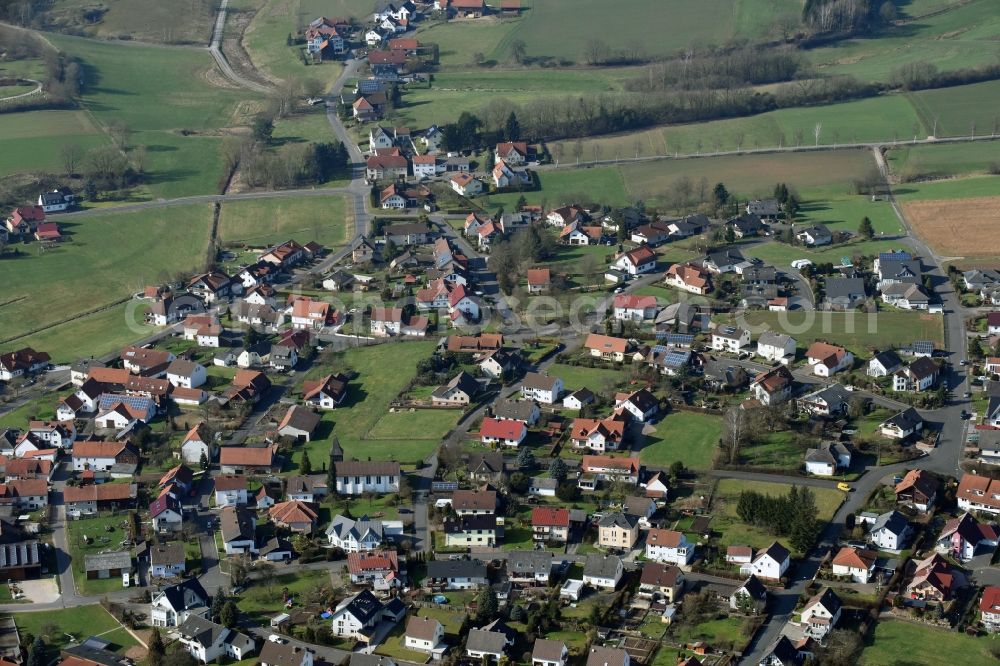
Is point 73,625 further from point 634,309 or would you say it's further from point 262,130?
point 262,130

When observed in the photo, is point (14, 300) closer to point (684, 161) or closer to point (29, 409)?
point (29, 409)

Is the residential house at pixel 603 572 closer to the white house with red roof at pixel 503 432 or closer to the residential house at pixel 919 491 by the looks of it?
the white house with red roof at pixel 503 432

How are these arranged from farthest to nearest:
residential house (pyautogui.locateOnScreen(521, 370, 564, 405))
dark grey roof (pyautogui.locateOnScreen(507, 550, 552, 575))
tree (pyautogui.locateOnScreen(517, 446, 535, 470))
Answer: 1. residential house (pyautogui.locateOnScreen(521, 370, 564, 405))
2. tree (pyautogui.locateOnScreen(517, 446, 535, 470))
3. dark grey roof (pyautogui.locateOnScreen(507, 550, 552, 575))

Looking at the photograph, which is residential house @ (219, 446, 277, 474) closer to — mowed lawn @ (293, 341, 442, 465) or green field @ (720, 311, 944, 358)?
mowed lawn @ (293, 341, 442, 465)

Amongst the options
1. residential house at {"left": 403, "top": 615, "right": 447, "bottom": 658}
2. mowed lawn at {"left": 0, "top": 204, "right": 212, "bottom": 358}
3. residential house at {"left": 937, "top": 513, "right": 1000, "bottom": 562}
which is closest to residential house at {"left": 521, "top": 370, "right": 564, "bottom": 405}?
residential house at {"left": 937, "top": 513, "right": 1000, "bottom": 562}

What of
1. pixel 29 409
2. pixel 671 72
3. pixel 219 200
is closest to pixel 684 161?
pixel 671 72

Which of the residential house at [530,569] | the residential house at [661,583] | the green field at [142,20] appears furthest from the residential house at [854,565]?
the green field at [142,20]
